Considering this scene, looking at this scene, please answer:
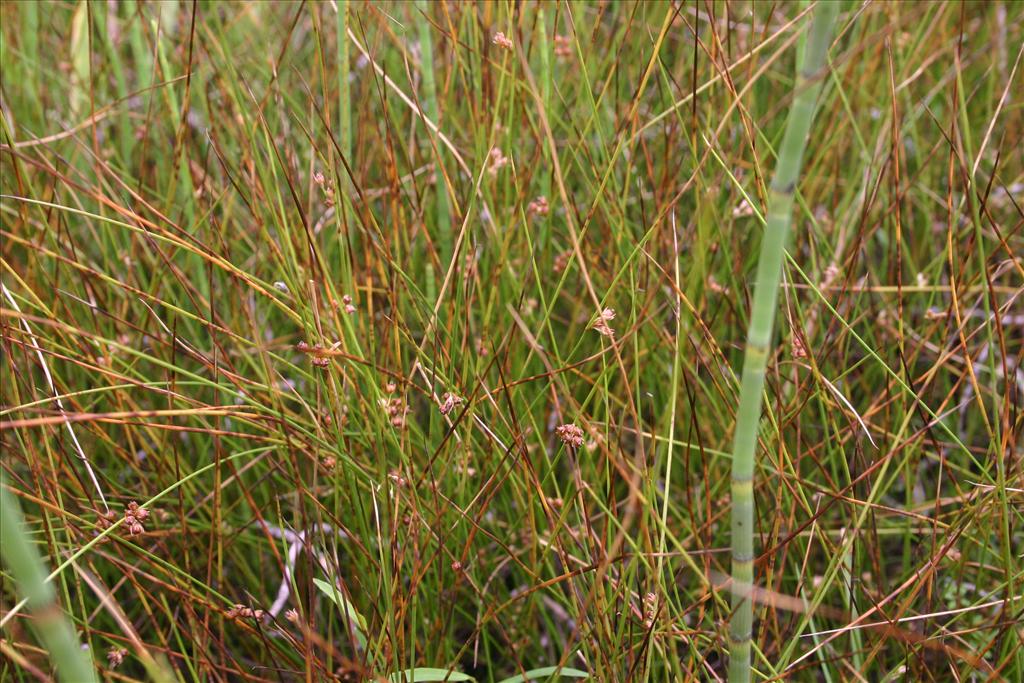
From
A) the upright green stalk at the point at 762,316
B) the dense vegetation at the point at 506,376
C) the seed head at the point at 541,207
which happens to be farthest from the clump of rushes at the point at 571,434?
the seed head at the point at 541,207

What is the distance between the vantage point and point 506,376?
43.7 inches

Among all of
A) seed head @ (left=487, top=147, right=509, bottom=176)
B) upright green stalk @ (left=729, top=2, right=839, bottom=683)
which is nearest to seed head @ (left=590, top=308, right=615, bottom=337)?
upright green stalk @ (left=729, top=2, right=839, bottom=683)

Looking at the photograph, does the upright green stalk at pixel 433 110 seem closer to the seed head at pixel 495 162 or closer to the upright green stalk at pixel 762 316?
the seed head at pixel 495 162

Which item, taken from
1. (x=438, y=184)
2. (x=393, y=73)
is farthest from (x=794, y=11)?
(x=438, y=184)

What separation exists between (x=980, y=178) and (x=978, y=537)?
0.66 meters

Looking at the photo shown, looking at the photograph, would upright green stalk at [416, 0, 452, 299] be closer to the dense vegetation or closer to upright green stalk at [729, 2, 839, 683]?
the dense vegetation

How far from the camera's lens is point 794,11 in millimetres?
1864

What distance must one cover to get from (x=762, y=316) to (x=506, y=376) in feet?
1.75

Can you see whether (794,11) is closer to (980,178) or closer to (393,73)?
(980,178)

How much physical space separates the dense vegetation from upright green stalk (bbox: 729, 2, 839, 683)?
2 centimetres

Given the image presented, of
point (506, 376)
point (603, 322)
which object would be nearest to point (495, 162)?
point (506, 376)

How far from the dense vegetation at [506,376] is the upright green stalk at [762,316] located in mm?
20

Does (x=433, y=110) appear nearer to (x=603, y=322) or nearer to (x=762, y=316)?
(x=603, y=322)

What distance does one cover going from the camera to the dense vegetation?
35.9 inches
